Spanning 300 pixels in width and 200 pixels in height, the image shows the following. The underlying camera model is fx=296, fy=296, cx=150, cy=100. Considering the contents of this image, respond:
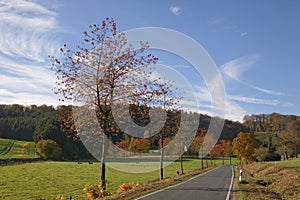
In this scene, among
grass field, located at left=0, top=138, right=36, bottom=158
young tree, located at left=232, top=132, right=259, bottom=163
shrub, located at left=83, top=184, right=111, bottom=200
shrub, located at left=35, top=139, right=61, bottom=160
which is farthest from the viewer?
grass field, located at left=0, top=138, right=36, bottom=158

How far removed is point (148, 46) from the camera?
526 inches

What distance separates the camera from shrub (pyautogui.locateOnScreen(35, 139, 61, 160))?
7819 cm

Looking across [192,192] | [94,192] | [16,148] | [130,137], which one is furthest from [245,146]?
[16,148]

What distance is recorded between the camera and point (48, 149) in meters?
78.8

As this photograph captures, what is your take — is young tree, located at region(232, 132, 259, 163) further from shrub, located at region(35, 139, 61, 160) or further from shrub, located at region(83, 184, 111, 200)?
shrub, located at region(35, 139, 61, 160)

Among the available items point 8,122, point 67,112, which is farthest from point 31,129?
point 67,112

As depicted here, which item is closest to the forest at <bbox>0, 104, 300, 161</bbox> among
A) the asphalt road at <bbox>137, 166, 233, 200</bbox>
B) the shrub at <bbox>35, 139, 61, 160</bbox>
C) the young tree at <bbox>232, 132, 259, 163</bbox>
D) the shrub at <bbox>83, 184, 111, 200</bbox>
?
the shrub at <bbox>83, 184, 111, 200</bbox>

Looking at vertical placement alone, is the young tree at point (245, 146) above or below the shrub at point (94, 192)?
above

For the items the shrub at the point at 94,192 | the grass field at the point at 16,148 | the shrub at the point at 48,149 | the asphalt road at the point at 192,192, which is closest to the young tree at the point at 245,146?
the asphalt road at the point at 192,192

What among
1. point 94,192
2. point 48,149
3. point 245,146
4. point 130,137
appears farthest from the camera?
point 48,149

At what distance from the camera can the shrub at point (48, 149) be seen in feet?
257

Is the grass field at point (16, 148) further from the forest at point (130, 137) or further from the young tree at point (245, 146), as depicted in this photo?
the young tree at point (245, 146)

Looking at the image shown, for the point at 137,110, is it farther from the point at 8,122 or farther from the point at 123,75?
the point at 8,122

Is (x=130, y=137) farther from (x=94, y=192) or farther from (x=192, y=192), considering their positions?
(x=192, y=192)
